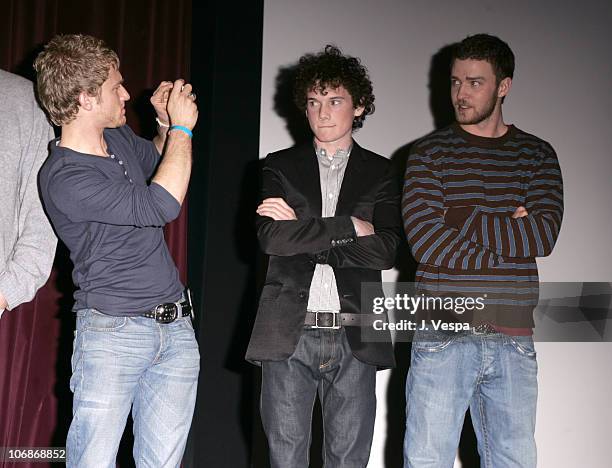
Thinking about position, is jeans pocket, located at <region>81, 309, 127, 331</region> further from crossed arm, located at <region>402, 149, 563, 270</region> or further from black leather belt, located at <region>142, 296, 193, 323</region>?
crossed arm, located at <region>402, 149, 563, 270</region>

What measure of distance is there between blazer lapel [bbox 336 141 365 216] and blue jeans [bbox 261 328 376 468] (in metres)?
0.43

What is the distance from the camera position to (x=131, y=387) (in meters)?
1.95

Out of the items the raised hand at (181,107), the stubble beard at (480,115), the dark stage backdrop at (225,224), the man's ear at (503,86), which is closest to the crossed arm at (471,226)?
the stubble beard at (480,115)

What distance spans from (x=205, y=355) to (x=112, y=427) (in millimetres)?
1306

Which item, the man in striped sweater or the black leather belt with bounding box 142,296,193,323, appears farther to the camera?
the man in striped sweater

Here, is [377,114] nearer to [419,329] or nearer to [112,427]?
[419,329]

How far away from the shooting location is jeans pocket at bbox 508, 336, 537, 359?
231 cm

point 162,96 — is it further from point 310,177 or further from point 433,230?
point 433,230

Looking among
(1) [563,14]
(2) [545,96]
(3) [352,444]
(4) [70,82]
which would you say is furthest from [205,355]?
(1) [563,14]

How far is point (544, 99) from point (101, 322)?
96.5 inches

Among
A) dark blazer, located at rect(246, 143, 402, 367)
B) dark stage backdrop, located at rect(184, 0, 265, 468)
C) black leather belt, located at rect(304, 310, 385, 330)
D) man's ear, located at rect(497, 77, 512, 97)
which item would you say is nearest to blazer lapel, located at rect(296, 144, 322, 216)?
dark blazer, located at rect(246, 143, 402, 367)

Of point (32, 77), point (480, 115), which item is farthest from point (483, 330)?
point (32, 77)

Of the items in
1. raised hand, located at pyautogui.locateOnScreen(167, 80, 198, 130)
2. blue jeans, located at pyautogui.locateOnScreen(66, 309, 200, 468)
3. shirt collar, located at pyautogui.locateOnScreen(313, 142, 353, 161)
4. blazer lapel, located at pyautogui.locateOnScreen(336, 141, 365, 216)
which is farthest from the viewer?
shirt collar, located at pyautogui.locateOnScreen(313, 142, 353, 161)

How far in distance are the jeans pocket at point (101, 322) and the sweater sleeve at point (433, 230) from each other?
3.28ft
